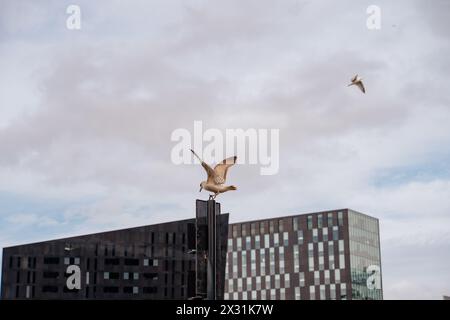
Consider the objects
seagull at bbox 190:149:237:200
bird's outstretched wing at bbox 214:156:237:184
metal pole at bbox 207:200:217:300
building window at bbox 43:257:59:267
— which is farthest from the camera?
building window at bbox 43:257:59:267

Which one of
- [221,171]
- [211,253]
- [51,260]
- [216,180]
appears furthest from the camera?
[51,260]

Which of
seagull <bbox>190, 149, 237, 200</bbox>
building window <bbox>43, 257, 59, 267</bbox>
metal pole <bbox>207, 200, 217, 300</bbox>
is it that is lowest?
metal pole <bbox>207, 200, 217, 300</bbox>

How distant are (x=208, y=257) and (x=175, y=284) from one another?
107m

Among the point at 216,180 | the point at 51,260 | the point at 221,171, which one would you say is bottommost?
the point at 216,180

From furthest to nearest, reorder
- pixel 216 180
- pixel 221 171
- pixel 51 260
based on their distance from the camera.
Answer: pixel 51 260, pixel 221 171, pixel 216 180

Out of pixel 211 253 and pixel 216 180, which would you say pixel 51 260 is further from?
pixel 211 253

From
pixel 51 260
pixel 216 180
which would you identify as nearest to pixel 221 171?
pixel 216 180

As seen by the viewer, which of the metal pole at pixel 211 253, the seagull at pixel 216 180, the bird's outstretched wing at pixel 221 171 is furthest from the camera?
the bird's outstretched wing at pixel 221 171

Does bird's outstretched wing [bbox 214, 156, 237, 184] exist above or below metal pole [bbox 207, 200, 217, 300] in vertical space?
above

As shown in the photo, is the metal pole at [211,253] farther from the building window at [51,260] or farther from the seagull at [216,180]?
the building window at [51,260]

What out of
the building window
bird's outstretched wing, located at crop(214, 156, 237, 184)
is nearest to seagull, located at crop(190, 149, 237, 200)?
bird's outstretched wing, located at crop(214, 156, 237, 184)

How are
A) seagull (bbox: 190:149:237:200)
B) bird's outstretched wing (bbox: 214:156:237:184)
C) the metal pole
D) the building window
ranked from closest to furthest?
the metal pole, seagull (bbox: 190:149:237:200), bird's outstretched wing (bbox: 214:156:237:184), the building window

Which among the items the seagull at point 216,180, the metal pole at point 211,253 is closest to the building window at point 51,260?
the seagull at point 216,180

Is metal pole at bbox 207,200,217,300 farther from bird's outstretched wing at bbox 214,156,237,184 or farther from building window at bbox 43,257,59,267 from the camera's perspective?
building window at bbox 43,257,59,267
